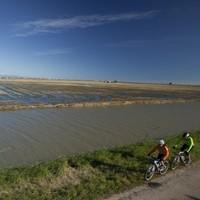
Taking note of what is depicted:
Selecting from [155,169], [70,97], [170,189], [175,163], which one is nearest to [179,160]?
[175,163]

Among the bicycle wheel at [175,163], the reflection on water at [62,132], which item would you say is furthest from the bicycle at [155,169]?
the reflection on water at [62,132]

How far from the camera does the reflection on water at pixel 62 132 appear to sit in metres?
18.8

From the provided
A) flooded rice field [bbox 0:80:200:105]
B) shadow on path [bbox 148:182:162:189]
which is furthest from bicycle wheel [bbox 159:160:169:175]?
flooded rice field [bbox 0:80:200:105]

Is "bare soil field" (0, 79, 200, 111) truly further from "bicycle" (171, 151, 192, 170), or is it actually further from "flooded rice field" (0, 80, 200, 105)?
"bicycle" (171, 151, 192, 170)

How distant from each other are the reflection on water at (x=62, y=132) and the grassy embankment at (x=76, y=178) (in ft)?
12.4

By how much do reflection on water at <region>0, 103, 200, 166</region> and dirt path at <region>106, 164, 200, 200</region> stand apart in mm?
7125

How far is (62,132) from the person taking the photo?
24.9 m

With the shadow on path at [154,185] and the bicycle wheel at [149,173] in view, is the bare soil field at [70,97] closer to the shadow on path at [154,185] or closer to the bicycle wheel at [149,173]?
the bicycle wheel at [149,173]

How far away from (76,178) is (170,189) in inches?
147

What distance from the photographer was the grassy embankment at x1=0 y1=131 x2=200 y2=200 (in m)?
11.2

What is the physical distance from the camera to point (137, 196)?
1100cm

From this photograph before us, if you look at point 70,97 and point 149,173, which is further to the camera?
point 70,97

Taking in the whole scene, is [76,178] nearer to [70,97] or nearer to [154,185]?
[154,185]

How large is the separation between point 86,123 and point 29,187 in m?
18.4
